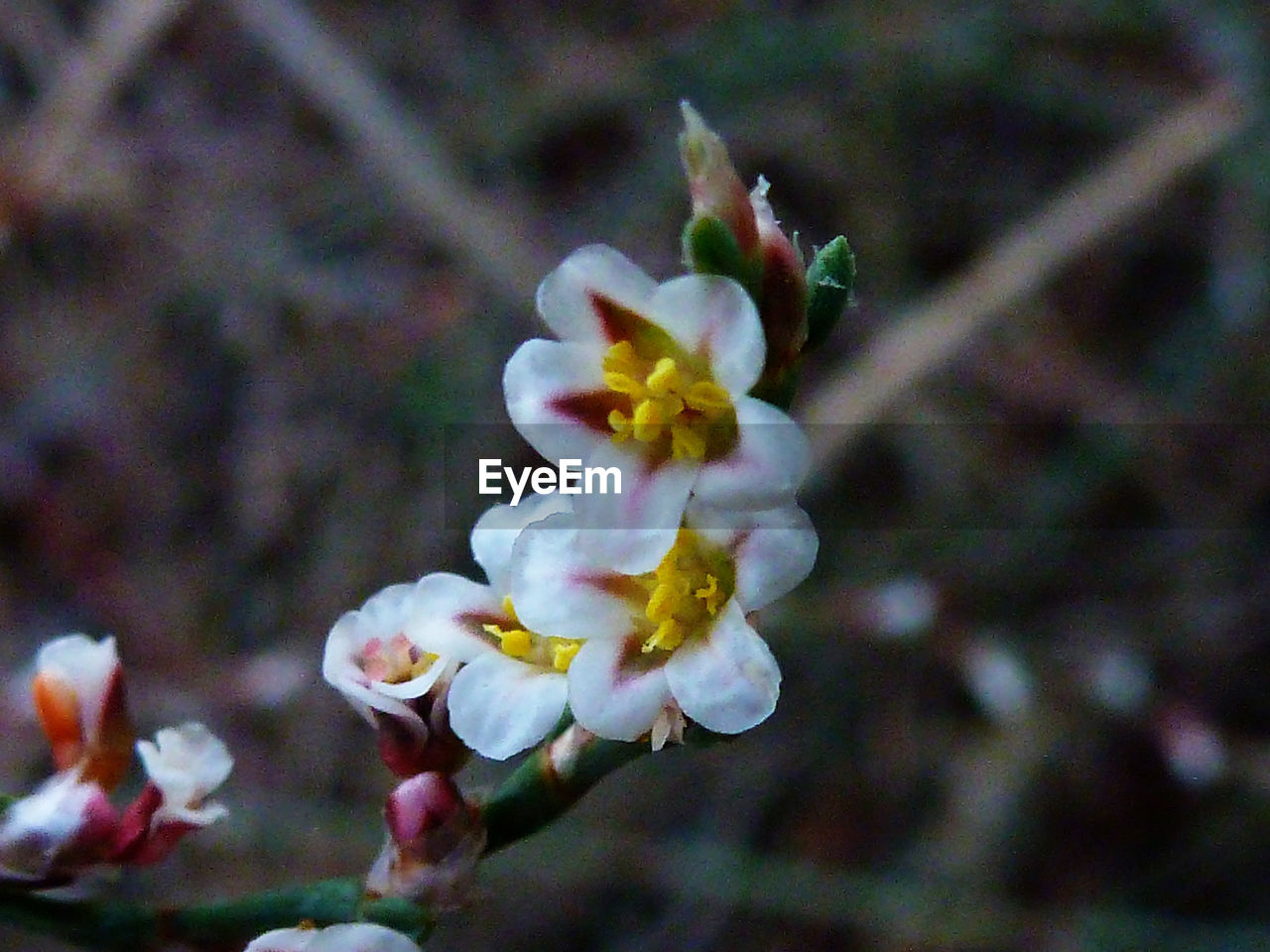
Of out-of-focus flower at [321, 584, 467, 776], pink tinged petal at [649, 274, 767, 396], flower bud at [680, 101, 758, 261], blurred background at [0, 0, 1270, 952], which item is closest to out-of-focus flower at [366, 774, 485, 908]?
out-of-focus flower at [321, 584, 467, 776]

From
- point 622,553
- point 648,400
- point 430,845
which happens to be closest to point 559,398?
point 648,400

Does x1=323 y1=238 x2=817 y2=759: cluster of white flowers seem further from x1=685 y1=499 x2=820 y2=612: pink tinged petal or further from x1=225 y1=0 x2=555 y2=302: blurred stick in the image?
x1=225 y1=0 x2=555 y2=302: blurred stick

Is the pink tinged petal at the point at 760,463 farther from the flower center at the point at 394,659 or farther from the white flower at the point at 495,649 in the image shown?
the flower center at the point at 394,659

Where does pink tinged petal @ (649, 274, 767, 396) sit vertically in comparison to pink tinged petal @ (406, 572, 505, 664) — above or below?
above

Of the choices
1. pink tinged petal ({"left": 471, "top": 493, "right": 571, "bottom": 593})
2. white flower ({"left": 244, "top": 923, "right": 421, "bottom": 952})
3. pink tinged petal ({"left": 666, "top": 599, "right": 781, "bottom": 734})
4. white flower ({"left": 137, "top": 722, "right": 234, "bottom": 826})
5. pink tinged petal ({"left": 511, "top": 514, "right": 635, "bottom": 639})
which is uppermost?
pink tinged petal ({"left": 471, "top": 493, "right": 571, "bottom": 593})

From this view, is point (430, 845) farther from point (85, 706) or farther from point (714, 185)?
point (714, 185)

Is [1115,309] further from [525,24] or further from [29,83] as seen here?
[29,83]
